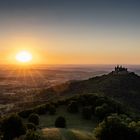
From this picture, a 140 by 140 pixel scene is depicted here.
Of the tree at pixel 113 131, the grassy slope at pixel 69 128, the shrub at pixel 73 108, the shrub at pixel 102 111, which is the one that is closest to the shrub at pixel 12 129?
the grassy slope at pixel 69 128

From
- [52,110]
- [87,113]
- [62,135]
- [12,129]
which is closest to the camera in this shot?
[62,135]

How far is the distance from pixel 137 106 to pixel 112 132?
245 feet

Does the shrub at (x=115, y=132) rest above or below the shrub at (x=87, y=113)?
above

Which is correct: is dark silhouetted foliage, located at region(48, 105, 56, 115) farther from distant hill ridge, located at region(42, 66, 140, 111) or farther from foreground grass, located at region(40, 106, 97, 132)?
distant hill ridge, located at region(42, 66, 140, 111)

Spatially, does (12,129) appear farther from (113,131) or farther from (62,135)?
(113,131)

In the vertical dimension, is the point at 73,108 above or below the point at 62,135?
below

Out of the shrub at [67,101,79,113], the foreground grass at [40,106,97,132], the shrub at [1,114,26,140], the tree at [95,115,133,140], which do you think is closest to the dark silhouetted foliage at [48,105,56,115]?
the foreground grass at [40,106,97,132]

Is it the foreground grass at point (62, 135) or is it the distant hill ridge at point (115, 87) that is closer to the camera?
the foreground grass at point (62, 135)

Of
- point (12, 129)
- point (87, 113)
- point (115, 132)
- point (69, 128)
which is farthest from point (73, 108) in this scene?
point (12, 129)

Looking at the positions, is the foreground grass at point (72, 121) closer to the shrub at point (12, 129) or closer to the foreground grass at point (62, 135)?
the shrub at point (12, 129)

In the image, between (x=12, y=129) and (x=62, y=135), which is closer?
(x=62, y=135)

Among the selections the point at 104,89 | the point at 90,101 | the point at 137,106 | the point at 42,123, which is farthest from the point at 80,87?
the point at 42,123

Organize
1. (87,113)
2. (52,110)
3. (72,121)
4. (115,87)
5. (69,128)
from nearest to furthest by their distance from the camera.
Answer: (69,128)
(72,121)
(87,113)
(52,110)
(115,87)

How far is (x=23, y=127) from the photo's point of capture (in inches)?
1692
